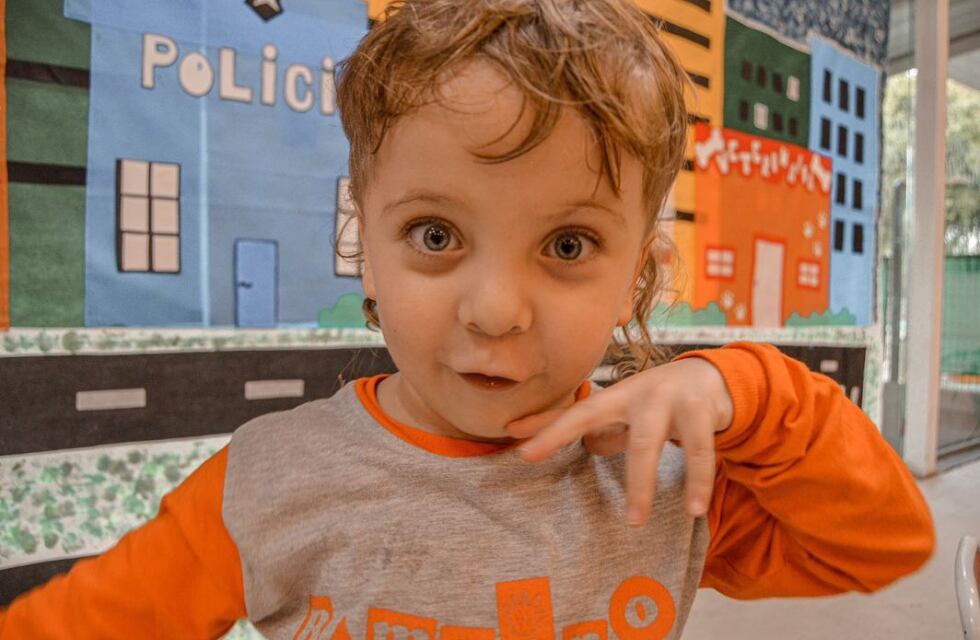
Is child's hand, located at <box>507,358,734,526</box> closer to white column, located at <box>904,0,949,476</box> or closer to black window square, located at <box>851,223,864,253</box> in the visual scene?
black window square, located at <box>851,223,864,253</box>

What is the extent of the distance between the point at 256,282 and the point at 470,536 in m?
0.79

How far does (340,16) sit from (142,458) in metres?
0.82

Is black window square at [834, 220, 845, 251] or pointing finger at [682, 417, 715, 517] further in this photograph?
black window square at [834, 220, 845, 251]

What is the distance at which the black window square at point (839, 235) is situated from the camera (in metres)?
2.21

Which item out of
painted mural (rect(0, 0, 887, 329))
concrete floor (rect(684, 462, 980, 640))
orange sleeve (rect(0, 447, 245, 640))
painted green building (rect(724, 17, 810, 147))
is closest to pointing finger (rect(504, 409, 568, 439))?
orange sleeve (rect(0, 447, 245, 640))

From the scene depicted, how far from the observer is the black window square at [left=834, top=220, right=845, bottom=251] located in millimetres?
2207

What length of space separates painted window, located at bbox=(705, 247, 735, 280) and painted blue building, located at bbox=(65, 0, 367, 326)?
1.05 meters

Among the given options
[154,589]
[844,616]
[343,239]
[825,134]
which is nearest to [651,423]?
[154,589]

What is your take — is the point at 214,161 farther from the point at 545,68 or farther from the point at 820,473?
the point at 820,473

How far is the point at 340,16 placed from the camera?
1.24 m

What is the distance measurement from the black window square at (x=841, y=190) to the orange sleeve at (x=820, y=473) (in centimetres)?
187

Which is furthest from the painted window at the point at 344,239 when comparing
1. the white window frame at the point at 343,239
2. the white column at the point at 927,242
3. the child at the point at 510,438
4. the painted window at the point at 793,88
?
the white column at the point at 927,242

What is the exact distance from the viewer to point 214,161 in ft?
3.67

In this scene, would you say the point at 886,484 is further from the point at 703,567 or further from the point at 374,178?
the point at 374,178
